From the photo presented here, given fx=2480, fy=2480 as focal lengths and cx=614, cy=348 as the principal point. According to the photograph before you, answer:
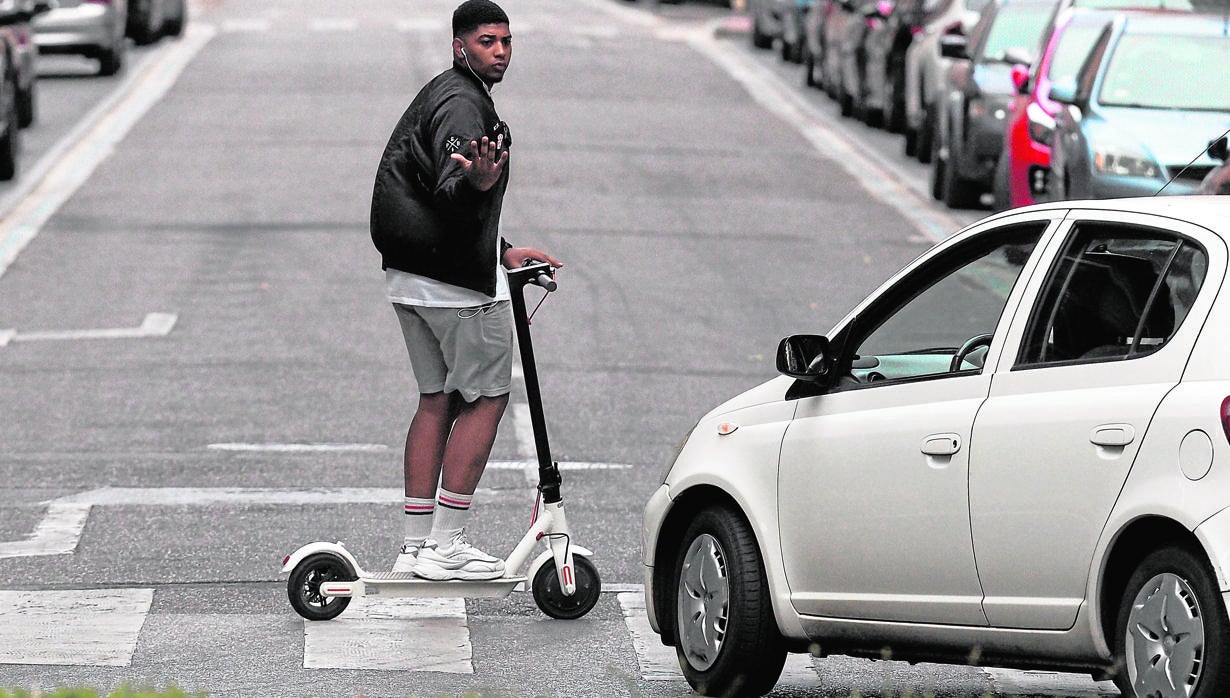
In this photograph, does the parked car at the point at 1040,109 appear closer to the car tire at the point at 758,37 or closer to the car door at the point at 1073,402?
the car door at the point at 1073,402

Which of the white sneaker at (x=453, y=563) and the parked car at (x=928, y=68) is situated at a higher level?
the white sneaker at (x=453, y=563)

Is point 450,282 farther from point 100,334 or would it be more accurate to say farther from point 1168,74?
point 1168,74

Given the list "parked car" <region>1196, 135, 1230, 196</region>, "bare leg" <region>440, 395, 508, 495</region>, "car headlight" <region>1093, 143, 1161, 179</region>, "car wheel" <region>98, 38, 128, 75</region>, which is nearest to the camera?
"bare leg" <region>440, 395, 508, 495</region>

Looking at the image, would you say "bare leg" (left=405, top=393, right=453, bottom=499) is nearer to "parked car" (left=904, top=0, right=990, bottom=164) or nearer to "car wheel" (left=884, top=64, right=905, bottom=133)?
"parked car" (left=904, top=0, right=990, bottom=164)

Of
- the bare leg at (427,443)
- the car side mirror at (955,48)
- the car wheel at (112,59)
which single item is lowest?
the car wheel at (112,59)

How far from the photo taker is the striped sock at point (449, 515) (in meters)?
7.59

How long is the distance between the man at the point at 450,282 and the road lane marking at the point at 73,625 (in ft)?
2.87

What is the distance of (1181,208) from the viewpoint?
5.73 meters

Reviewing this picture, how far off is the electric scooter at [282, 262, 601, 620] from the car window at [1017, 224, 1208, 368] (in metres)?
2.03

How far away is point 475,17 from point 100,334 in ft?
24.6

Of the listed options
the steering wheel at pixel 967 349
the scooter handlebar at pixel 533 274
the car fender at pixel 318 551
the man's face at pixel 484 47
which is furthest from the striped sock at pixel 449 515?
the steering wheel at pixel 967 349

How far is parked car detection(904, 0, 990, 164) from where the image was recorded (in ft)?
74.7

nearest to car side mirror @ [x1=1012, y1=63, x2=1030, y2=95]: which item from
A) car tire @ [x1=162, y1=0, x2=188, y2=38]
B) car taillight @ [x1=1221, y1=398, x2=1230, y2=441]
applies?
car taillight @ [x1=1221, y1=398, x2=1230, y2=441]

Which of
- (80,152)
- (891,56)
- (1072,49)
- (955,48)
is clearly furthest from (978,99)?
(80,152)
